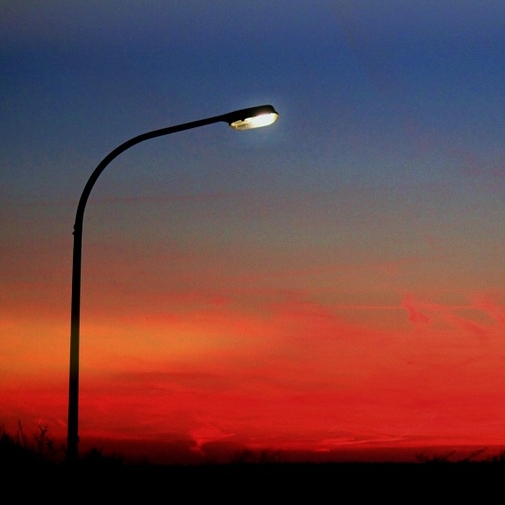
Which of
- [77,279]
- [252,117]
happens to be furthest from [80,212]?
[252,117]

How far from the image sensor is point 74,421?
14.0m

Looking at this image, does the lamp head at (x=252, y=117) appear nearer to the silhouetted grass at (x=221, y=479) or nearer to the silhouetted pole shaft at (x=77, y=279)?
the silhouetted pole shaft at (x=77, y=279)

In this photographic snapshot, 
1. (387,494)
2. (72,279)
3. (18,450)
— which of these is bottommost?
(387,494)

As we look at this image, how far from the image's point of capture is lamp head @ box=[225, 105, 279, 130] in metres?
14.0

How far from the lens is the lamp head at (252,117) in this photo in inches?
552

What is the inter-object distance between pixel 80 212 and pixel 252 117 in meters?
3.08

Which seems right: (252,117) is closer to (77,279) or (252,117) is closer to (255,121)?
(255,121)

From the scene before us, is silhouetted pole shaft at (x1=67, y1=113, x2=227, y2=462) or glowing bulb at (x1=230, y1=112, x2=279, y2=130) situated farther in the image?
glowing bulb at (x1=230, y1=112, x2=279, y2=130)

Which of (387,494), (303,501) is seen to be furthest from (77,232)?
(387,494)

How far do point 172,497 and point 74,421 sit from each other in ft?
7.64

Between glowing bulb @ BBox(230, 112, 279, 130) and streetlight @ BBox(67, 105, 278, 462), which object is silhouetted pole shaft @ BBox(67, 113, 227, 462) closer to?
streetlight @ BBox(67, 105, 278, 462)

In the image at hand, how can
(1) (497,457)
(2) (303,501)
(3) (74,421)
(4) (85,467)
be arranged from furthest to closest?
(1) (497,457), (4) (85,467), (2) (303,501), (3) (74,421)

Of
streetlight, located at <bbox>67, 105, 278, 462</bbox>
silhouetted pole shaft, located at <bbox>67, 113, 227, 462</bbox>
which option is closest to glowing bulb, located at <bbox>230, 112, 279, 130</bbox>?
streetlight, located at <bbox>67, 105, 278, 462</bbox>

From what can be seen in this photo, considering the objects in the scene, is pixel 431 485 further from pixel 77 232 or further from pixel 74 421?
pixel 77 232
